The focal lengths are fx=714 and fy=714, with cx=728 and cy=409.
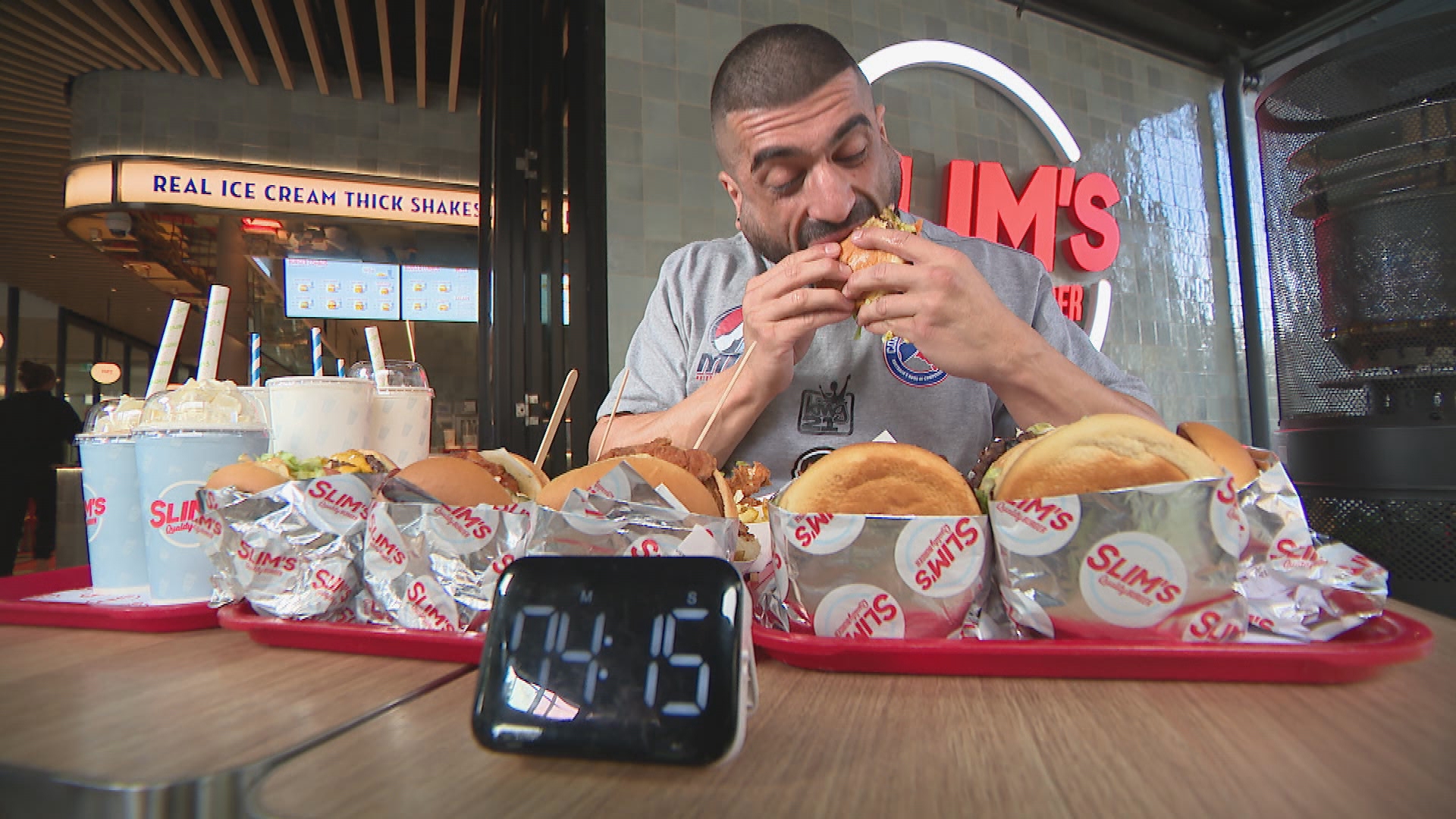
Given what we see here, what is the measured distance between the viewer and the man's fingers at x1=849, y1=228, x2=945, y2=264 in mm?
1192

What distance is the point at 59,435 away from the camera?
5.52 m

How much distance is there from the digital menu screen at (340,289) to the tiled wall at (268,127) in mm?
750

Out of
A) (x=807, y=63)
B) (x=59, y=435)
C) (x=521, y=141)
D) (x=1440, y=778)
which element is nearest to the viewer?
(x=1440, y=778)

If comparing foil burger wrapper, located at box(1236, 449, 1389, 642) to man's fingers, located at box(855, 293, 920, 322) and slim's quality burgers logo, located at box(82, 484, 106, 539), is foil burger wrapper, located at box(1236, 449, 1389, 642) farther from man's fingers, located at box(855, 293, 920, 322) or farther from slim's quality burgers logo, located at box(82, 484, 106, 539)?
slim's quality burgers logo, located at box(82, 484, 106, 539)

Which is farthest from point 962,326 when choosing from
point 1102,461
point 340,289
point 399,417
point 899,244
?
point 340,289

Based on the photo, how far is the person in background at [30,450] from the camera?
17.2 ft

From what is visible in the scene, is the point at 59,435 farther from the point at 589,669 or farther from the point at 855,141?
the point at 589,669

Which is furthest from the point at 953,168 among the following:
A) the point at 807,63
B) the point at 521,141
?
the point at 807,63

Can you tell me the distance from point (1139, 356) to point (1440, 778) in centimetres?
427

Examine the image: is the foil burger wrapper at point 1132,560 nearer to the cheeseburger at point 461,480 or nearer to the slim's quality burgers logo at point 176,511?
the cheeseburger at point 461,480

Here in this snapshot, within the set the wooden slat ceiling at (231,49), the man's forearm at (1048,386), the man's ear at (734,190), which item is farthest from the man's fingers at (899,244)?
the wooden slat ceiling at (231,49)

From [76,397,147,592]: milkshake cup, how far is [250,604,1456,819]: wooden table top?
67 cm

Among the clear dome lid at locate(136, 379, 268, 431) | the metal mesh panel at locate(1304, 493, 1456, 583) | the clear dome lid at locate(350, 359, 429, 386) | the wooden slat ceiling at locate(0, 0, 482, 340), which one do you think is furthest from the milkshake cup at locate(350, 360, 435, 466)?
the wooden slat ceiling at locate(0, 0, 482, 340)

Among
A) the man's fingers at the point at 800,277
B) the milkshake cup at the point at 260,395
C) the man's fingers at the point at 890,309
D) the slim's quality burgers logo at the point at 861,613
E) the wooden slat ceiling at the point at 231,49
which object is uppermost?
the wooden slat ceiling at the point at 231,49
